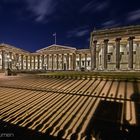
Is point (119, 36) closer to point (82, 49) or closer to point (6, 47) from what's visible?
point (82, 49)

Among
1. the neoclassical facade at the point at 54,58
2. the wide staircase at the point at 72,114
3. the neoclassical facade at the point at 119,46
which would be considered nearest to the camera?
the wide staircase at the point at 72,114

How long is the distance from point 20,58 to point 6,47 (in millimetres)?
12420

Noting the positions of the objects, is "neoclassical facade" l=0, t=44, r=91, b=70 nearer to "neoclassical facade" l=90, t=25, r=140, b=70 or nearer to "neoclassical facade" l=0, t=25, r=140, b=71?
"neoclassical facade" l=0, t=25, r=140, b=71

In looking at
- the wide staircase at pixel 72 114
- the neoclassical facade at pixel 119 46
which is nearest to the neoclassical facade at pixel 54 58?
the neoclassical facade at pixel 119 46

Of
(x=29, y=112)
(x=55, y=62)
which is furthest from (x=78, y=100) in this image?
(x=55, y=62)

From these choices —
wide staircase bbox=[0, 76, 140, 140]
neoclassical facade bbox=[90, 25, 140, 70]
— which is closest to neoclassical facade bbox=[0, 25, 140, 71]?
neoclassical facade bbox=[90, 25, 140, 70]

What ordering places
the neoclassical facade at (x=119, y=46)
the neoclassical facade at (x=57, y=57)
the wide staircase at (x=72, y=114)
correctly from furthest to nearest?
1. the neoclassical facade at (x=57, y=57)
2. the neoclassical facade at (x=119, y=46)
3. the wide staircase at (x=72, y=114)

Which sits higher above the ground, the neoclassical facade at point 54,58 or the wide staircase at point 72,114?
the neoclassical facade at point 54,58

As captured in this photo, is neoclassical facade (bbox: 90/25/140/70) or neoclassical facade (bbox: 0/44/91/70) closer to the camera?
neoclassical facade (bbox: 90/25/140/70)

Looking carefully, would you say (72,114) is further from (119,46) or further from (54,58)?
(54,58)

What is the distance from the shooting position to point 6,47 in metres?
47.2

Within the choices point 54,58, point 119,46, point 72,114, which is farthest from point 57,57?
point 72,114

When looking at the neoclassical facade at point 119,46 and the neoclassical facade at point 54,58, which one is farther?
the neoclassical facade at point 54,58

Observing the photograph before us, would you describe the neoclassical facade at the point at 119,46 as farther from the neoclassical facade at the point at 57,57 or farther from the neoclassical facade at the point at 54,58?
the neoclassical facade at the point at 54,58
